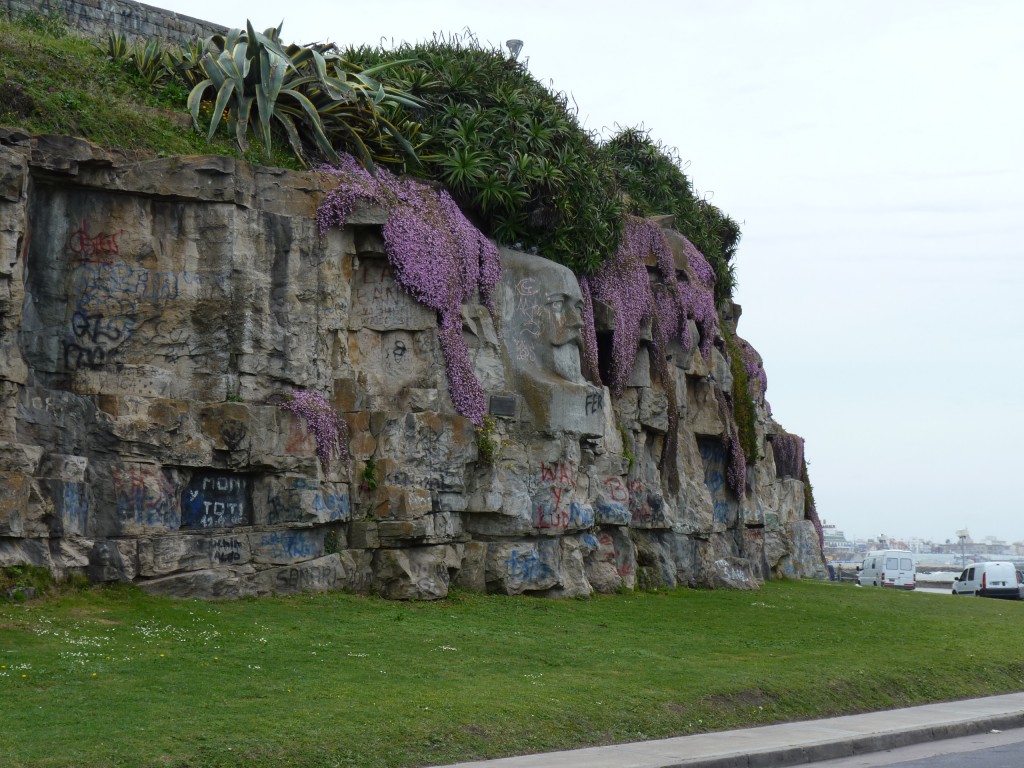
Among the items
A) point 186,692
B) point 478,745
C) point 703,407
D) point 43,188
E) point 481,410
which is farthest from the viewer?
point 703,407

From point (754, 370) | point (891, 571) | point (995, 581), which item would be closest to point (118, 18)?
point (754, 370)

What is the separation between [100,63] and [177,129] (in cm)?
274

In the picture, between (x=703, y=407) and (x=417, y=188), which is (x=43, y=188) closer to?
(x=417, y=188)

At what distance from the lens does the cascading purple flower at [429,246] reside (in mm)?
22547

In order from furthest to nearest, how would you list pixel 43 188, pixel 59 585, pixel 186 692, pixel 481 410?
pixel 481 410 < pixel 43 188 < pixel 59 585 < pixel 186 692

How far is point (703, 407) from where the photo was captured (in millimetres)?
34406

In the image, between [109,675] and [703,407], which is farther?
[703,407]

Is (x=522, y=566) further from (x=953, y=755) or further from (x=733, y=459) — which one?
(x=733, y=459)

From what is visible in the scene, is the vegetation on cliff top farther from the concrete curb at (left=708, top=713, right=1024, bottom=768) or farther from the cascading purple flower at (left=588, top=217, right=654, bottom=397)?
the concrete curb at (left=708, top=713, right=1024, bottom=768)

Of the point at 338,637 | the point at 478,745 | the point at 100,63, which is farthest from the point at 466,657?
the point at 100,63

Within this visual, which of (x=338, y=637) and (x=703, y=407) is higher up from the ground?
(x=703, y=407)

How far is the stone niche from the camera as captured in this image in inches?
731

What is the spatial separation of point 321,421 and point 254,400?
1176mm

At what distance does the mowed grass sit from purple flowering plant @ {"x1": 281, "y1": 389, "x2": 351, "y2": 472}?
8.20ft
